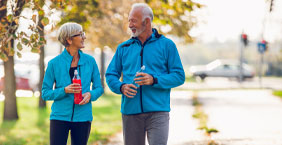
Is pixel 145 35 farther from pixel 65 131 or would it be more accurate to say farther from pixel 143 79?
pixel 65 131

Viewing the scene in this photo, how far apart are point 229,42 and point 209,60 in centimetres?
2492

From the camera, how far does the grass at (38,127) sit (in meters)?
9.04

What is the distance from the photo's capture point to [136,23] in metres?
4.28

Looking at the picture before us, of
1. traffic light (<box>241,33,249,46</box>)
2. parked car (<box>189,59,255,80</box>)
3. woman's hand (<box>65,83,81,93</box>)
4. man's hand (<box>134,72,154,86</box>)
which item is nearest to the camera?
man's hand (<box>134,72,154,86</box>)

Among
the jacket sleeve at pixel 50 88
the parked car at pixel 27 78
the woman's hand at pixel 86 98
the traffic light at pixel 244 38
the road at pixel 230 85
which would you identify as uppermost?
the jacket sleeve at pixel 50 88

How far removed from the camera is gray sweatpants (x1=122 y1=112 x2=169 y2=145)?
13.8ft

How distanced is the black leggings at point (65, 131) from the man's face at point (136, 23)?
0.99 m

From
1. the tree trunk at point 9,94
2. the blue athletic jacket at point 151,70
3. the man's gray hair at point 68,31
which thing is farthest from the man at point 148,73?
the tree trunk at point 9,94

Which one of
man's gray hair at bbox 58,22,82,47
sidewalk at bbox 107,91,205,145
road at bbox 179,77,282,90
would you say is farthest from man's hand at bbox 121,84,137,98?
road at bbox 179,77,282,90

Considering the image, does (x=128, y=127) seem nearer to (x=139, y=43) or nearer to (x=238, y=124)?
(x=139, y=43)

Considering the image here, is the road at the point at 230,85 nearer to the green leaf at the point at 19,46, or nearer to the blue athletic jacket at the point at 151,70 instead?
the green leaf at the point at 19,46

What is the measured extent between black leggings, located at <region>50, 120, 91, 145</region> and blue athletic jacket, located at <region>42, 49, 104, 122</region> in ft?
0.18

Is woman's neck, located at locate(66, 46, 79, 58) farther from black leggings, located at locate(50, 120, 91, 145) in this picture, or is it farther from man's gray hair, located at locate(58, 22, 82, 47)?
black leggings, located at locate(50, 120, 91, 145)

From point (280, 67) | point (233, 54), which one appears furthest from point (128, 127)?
point (233, 54)
